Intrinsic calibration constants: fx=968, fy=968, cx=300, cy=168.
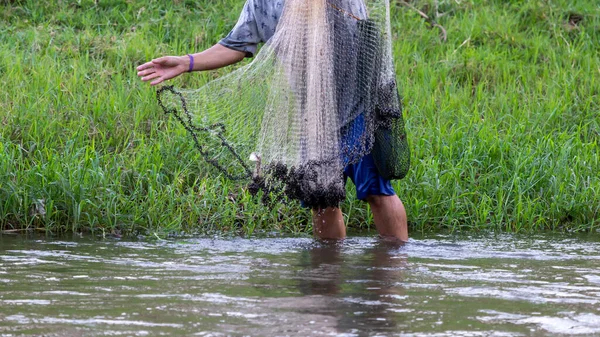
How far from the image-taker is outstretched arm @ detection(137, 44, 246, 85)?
4473 mm

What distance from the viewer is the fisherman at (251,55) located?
4516 millimetres

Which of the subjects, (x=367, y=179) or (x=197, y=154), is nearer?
(x=367, y=179)

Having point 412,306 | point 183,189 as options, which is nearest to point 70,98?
point 183,189

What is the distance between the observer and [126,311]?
321cm

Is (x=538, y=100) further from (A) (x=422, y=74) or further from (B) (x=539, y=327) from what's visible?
(B) (x=539, y=327)

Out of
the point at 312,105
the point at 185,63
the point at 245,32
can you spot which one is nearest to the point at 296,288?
the point at 312,105

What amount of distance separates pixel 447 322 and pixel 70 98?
14.7 ft

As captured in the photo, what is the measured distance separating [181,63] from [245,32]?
37cm

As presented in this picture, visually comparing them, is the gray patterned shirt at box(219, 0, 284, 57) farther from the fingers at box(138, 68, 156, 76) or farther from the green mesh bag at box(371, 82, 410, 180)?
the green mesh bag at box(371, 82, 410, 180)

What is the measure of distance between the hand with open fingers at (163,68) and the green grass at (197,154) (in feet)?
4.02

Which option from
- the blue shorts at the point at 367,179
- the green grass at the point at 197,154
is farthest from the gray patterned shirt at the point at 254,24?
the green grass at the point at 197,154

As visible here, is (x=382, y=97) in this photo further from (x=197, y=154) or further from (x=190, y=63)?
(x=197, y=154)

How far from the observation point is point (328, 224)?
16.7ft

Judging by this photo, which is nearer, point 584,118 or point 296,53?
point 296,53
